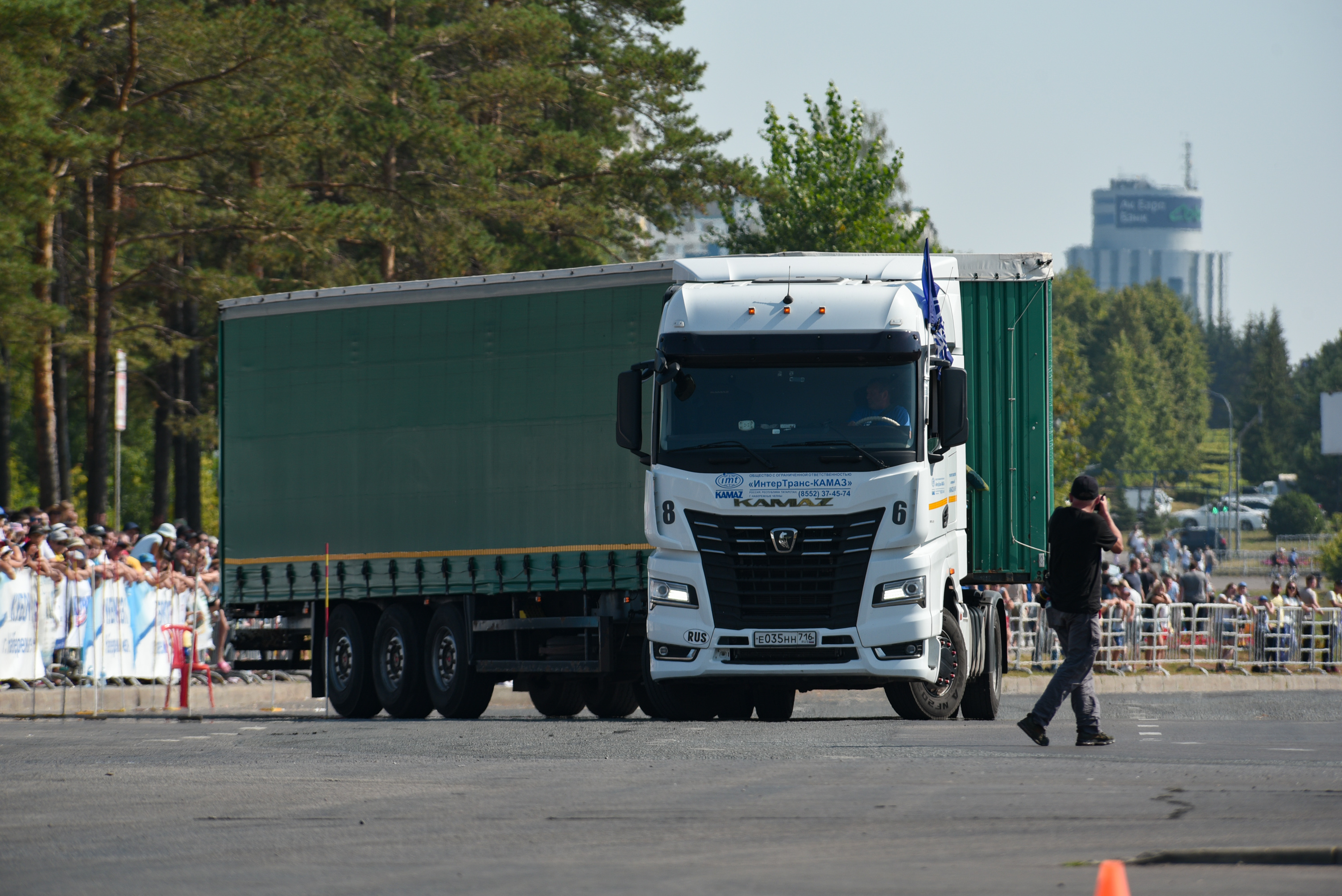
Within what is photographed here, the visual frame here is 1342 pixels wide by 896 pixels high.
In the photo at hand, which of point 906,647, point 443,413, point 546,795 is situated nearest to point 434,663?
point 443,413

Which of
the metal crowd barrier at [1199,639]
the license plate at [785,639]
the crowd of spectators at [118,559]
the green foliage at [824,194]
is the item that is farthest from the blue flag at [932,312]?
the green foliage at [824,194]

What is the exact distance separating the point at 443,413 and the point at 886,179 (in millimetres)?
23845

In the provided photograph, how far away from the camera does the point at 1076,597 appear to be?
14258 mm

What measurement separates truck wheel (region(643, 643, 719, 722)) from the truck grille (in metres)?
1.28

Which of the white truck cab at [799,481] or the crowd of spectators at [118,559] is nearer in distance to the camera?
the white truck cab at [799,481]

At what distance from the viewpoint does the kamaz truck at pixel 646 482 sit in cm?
1598

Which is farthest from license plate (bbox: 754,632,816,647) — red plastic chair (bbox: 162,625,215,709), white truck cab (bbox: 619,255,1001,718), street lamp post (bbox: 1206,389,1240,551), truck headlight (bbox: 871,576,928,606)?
street lamp post (bbox: 1206,389,1240,551)

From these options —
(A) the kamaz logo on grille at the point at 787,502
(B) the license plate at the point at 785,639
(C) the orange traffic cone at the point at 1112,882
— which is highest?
(A) the kamaz logo on grille at the point at 787,502

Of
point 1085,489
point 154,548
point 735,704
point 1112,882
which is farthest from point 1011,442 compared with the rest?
point 154,548

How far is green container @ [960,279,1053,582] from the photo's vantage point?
17.8 metres

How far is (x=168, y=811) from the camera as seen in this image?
10.7 m

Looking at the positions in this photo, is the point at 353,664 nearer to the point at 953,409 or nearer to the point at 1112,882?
the point at 953,409

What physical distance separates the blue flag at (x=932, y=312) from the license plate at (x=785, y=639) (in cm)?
224

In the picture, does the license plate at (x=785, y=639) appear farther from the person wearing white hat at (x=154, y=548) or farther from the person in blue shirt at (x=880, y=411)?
the person wearing white hat at (x=154, y=548)
